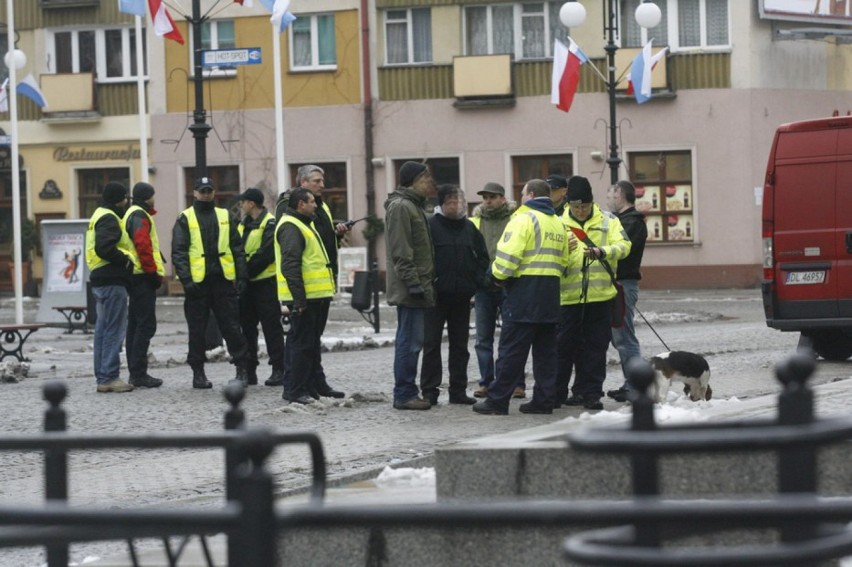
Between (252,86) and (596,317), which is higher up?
(252,86)

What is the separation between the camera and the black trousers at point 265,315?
16.3 m

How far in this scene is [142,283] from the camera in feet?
53.9

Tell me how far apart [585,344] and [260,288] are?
382 centimetres

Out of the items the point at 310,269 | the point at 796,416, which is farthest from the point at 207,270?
the point at 796,416

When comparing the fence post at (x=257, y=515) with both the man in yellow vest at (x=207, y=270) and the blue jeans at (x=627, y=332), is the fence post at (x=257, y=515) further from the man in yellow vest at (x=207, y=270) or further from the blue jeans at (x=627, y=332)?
the man in yellow vest at (x=207, y=270)

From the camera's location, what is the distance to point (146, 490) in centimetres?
1004

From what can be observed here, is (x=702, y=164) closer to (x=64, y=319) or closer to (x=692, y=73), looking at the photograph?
(x=692, y=73)

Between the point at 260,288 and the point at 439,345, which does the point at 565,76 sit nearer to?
the point at 260,288

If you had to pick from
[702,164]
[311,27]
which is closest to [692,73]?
[702,164]

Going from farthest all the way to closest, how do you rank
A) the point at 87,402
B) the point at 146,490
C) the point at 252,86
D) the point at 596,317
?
the point at 252,86
the point at 87,402
the point at 596,317
the point at 146,490

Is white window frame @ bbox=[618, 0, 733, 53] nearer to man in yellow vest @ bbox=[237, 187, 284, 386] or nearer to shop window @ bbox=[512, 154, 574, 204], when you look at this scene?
shop window @ bbox=[512, 154, 574, 204]

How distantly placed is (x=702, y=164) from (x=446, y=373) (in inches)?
829

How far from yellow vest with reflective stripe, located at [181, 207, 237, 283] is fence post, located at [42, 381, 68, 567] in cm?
1092

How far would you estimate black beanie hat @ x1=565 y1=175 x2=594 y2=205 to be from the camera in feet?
44.0
